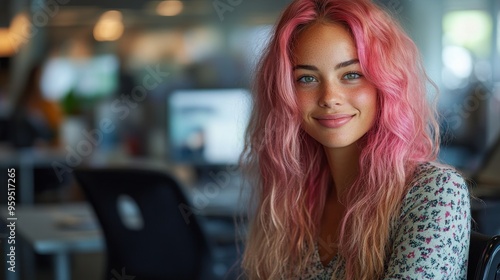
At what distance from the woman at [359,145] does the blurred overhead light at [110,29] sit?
5.84m

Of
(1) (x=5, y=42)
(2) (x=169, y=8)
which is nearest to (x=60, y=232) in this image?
(2) (x=169, y=8)

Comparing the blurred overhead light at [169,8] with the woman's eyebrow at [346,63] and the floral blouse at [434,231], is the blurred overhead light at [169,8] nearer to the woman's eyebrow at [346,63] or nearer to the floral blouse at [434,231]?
the woman's eyebrow at [346,63]

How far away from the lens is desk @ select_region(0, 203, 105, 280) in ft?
10.1

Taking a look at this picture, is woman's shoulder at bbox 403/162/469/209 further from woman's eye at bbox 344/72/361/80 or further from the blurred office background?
the blurred office background

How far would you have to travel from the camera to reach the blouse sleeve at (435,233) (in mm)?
1522

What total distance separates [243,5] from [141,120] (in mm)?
1295

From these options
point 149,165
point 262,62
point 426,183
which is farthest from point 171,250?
point 149,165

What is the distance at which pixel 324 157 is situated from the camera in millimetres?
1895

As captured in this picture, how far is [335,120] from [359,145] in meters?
0.11

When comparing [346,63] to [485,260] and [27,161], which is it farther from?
[27,161]

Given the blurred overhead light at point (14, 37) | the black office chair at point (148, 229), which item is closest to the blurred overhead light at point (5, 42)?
the blurred overhead light at point (14, 37)

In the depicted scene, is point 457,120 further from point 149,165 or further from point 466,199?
point 466,199

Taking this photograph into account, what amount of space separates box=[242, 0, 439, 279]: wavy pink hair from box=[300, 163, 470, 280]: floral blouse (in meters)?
0.06

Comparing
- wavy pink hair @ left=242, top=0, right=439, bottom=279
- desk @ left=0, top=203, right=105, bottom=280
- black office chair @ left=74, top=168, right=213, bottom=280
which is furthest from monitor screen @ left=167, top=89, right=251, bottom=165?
wavy pink hair @ left=242, top=0, right=439, bottom=279
